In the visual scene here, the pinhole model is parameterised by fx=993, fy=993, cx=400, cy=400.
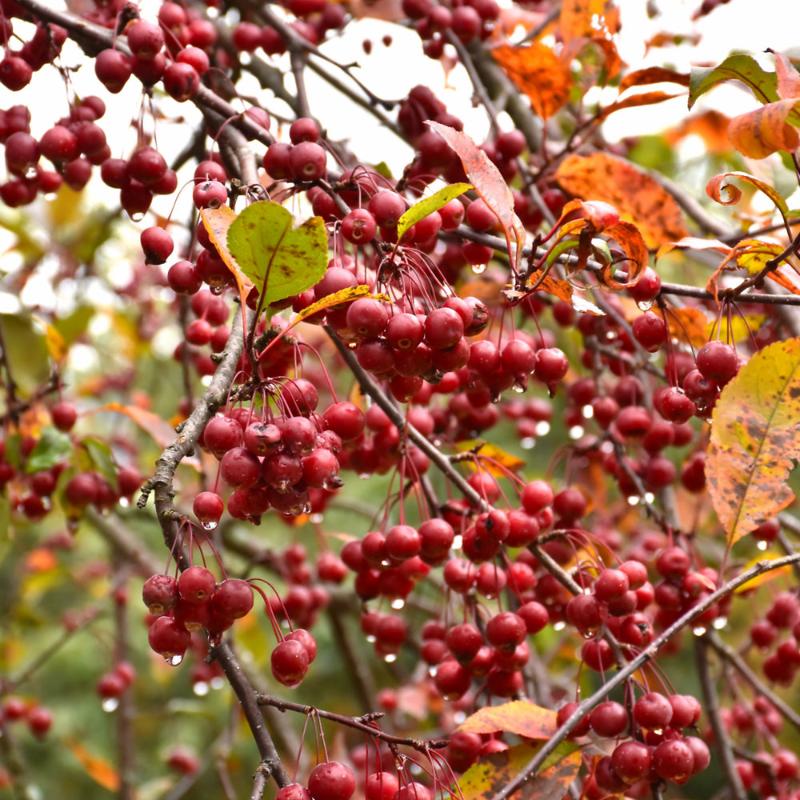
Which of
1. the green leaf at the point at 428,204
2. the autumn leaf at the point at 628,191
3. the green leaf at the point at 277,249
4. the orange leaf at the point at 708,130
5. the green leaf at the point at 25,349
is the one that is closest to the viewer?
the green leaf at the point at 277,249

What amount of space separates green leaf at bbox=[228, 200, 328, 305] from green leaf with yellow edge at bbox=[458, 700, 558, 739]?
0.68 m

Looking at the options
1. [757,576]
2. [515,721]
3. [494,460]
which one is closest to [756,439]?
[757,576]

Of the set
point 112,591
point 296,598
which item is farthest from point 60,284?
point 296,598

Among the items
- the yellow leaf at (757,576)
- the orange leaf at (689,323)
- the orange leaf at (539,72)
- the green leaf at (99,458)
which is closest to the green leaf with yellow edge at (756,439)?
the yellow leaf at (757,576)

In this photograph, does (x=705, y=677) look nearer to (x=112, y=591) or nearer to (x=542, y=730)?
(x=542, y=730)

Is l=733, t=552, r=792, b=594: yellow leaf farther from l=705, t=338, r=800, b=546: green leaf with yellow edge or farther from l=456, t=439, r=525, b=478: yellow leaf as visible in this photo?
l=456, t=439, r=525, b=478: yellow leaf

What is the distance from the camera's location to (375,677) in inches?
176

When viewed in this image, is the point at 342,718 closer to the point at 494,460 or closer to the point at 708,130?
the point at 494,460

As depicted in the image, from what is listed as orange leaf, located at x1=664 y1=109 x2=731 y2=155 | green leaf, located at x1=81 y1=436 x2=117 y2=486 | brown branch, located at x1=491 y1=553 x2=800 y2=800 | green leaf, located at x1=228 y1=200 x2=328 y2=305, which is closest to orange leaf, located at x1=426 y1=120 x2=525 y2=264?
green leaf, located at x1=228 y1=200 x2=328 y2=305

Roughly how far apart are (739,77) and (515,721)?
0.99 metres

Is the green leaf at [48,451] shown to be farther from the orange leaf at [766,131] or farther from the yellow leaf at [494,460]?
the orange leaf at [766,131]

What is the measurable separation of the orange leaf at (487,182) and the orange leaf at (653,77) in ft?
2.11

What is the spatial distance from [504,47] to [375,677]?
315 cm

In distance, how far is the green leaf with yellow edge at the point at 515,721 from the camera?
4.69 ft
